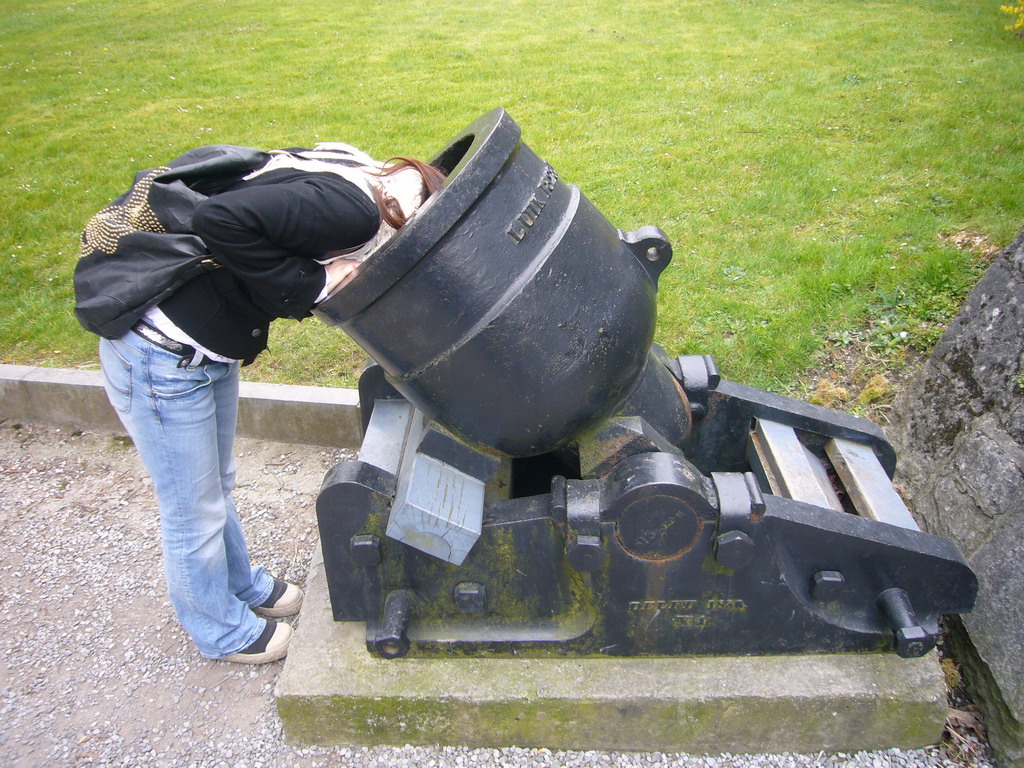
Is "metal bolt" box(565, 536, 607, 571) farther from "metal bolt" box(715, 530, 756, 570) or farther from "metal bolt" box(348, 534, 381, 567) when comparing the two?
"metal bolt" box(348, 534, 381, 567)

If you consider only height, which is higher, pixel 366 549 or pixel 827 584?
pixel 827 584

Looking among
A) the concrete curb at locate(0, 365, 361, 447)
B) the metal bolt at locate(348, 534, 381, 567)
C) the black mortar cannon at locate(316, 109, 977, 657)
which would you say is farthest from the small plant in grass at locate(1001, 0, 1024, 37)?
the metal bolt at locate(348, 534, 381, 567)

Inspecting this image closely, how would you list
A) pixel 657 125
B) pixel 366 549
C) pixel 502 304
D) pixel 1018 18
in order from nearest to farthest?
pixel 502 304 < pixel 366 549 < pixel 657 125 < pixel 1018 18

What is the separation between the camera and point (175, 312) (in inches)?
74.3

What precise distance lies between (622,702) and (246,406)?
240cm

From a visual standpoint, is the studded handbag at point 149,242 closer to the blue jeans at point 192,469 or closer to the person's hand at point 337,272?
the blue jeans at point 192,469

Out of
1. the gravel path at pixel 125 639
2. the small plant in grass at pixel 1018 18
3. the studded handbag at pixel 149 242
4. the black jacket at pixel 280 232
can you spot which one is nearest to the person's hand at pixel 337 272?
the black jacket at pixel 280 232

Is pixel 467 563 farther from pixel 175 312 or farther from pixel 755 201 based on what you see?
pixel 755 201

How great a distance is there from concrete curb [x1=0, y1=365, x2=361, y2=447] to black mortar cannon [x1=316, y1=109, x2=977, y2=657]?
1.36 metres

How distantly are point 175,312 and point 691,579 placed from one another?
4.95ft

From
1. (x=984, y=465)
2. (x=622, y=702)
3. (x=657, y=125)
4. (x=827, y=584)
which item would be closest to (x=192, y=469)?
(x=622, y=702)

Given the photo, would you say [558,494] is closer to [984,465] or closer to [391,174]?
[391,174]

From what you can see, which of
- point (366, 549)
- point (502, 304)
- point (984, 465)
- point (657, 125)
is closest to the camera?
point (502, 304)

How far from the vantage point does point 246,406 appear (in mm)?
3715
